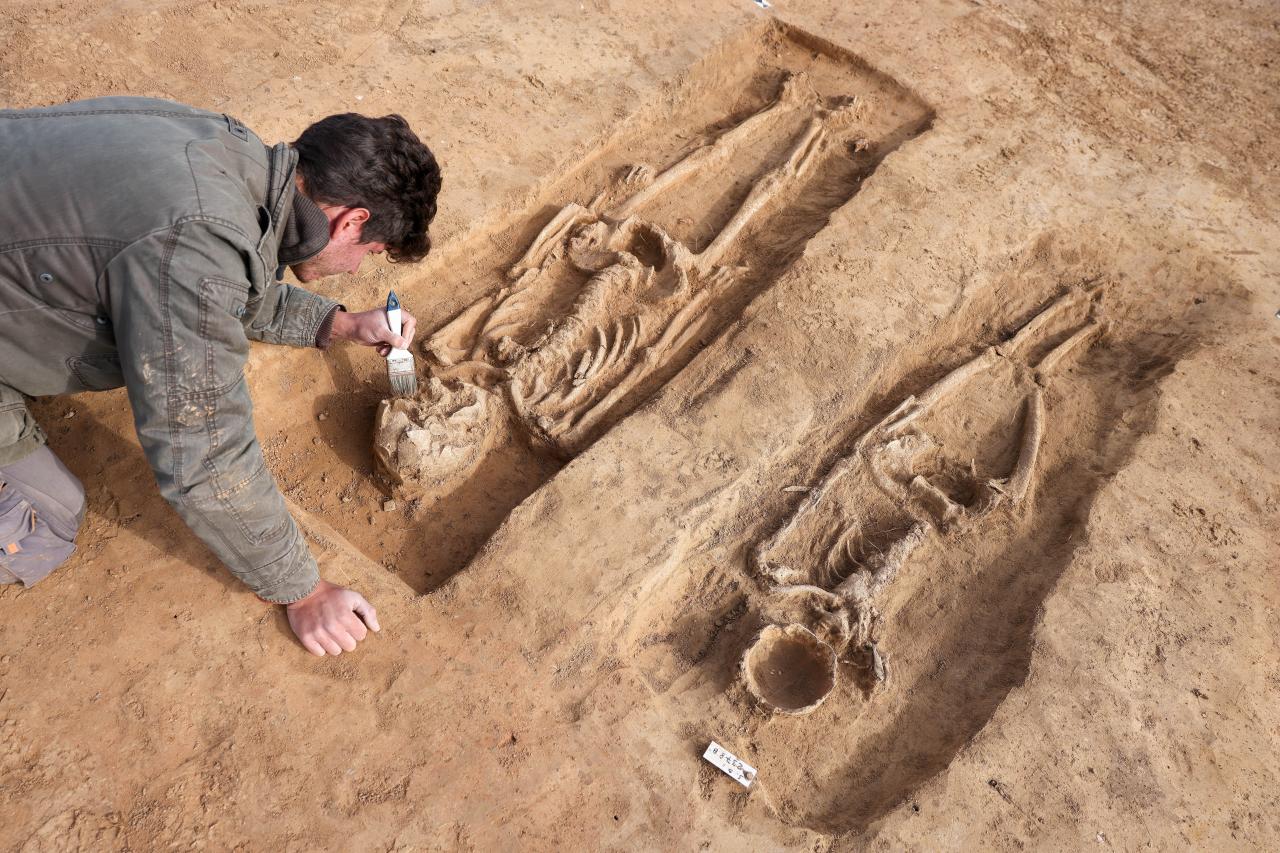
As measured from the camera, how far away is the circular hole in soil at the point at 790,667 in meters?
3.33

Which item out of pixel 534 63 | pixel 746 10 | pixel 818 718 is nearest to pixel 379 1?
pixel 534 63

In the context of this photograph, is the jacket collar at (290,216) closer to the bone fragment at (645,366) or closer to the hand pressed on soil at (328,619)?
the hand pressed on soil at (328,619)

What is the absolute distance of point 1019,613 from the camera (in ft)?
11.9

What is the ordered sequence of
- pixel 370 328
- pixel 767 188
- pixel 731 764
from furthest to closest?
1. pixel 767 188
2. pixel 370 328
3. pixel 731 764

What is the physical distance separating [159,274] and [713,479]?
2297mm

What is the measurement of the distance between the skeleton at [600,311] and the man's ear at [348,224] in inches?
47.7

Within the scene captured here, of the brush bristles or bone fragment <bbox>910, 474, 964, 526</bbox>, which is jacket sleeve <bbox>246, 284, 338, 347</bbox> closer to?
the brush bristles

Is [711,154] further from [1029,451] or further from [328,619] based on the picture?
[328,619]

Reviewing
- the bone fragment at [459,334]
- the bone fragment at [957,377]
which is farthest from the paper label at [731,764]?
the bone fragment at [459,334]

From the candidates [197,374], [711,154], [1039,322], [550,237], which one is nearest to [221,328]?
[197,374]

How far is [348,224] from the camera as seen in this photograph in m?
2.94

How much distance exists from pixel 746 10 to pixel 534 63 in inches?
74.0

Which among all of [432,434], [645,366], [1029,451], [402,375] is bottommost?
[432,434]

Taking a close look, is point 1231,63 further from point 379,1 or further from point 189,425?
point 189,425
